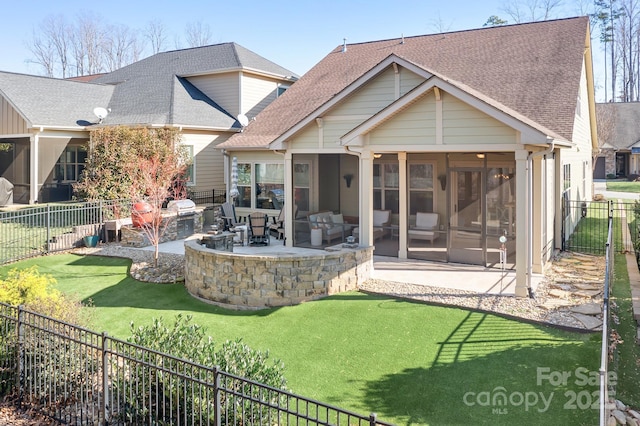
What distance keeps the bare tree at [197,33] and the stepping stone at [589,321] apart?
5283 cm

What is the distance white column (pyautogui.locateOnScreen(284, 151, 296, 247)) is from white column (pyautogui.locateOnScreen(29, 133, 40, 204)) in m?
14.2

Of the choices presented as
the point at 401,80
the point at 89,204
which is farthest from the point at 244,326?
the point at 89,204

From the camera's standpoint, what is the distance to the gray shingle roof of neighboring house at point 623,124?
4104 centimetres

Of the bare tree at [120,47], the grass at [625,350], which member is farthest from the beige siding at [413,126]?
the bare tree at [120,47]

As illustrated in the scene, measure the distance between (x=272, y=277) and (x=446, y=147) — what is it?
452cm

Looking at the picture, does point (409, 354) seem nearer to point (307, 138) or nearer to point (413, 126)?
point (413, 126)

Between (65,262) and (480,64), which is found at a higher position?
(480,64)

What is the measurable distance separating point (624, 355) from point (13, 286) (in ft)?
30.5

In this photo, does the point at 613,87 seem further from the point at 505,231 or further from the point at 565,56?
the point at 505,231

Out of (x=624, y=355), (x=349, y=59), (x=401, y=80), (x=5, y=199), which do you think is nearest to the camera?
(x=624, y=355)

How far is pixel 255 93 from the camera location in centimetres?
2638

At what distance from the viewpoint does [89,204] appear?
1681 cm

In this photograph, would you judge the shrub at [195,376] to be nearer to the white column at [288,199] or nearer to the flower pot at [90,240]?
the white column at [288,199]

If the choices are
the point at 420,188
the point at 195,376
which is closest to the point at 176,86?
the point at 420,188
